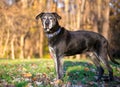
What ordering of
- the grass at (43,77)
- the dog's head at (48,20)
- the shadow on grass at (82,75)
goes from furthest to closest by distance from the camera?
the shadow on grass at (82,75) < the dog's head at (48,20) < the grass at (43,77)

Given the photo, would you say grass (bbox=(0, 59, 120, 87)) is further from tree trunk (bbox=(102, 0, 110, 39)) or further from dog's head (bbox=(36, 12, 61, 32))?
tree trunk (bbox=(102, 0, 110, 39))

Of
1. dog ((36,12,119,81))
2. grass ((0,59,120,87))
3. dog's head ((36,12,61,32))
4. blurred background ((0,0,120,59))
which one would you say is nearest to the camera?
grass ((0,59,120,87))

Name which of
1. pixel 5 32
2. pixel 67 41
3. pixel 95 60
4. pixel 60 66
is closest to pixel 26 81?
pixel 60 66

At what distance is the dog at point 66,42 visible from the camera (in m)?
10.9

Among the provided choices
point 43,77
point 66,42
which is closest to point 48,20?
point 66,42

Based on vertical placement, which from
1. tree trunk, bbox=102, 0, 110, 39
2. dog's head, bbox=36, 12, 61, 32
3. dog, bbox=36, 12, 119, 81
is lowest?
tree trunk, bbox=102, 0, 110, 39

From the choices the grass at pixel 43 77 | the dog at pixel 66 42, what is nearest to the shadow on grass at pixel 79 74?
the grass at pixel 43 77

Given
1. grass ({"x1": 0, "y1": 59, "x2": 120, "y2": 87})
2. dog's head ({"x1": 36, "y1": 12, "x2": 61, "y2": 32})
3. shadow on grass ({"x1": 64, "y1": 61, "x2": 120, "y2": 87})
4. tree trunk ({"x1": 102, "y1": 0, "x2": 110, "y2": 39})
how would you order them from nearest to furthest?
grass ({"x1": 0, "y1": 59, "x2": 120, "y2": 87})
dog's head ({"x1": 36, "y1": 12, "x2": 61, "y2": 32})
shadow on grass ({"x1": 64, "y1": 61, "x2": 120, "y2": 87})
tree trunk ({"x1": 102, "y1": 0, "x2": 110, "y2": 39})

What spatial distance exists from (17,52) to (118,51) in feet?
44.9

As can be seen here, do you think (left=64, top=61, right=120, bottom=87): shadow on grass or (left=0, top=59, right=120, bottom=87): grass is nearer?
(left=0, top=59, right=120, bottom=87): grass

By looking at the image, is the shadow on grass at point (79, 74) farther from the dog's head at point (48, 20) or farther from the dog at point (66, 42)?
the dog's head at point (48, 20)

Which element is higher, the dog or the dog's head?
the dog's head

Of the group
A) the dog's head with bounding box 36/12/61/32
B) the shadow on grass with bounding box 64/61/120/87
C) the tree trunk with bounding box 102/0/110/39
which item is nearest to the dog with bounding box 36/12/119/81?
the dog's head with bounding box 36/12/61/32

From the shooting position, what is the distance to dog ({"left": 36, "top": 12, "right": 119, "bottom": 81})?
10.9 metres
